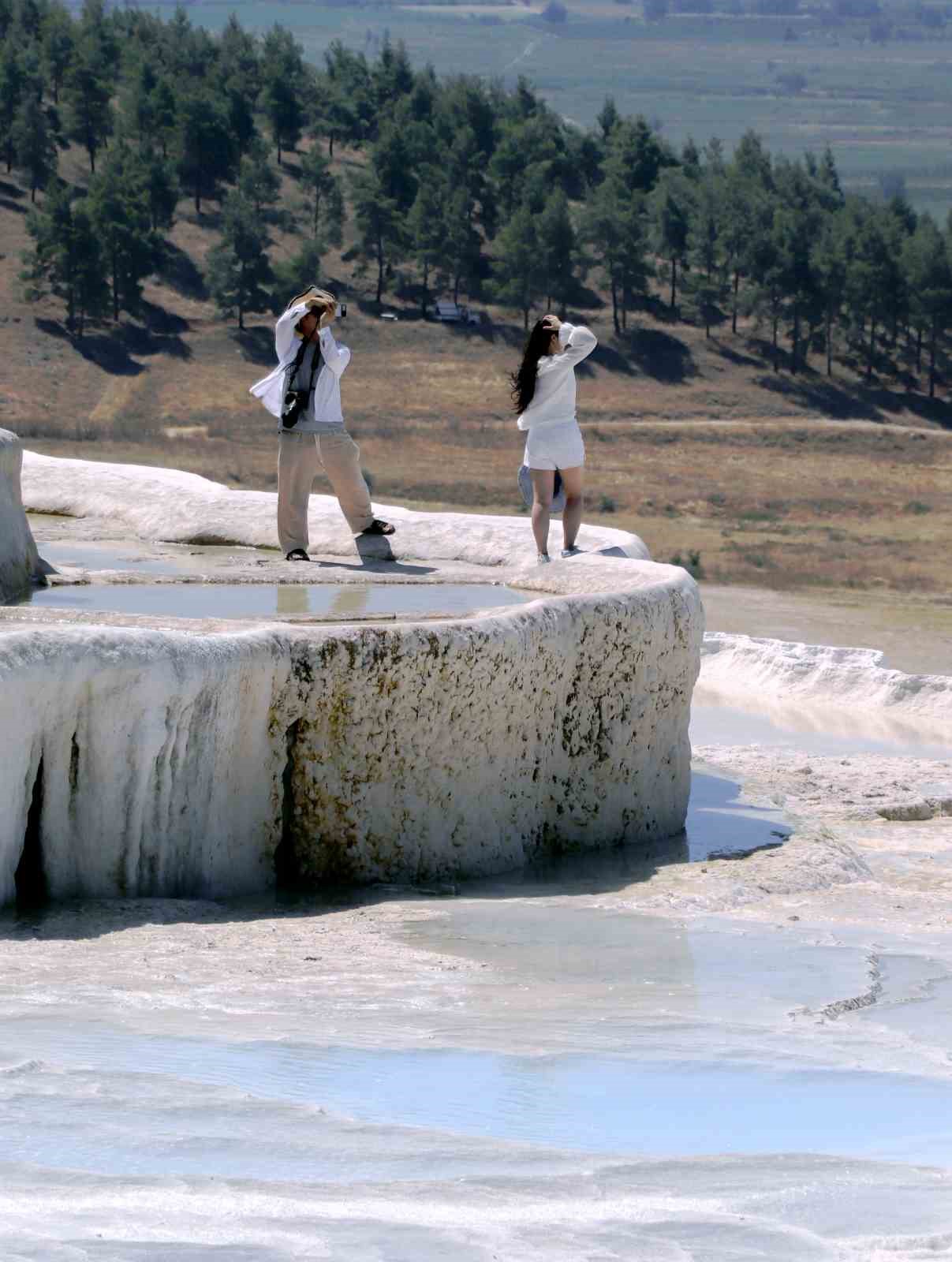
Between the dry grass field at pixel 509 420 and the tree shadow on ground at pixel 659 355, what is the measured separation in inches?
2.9

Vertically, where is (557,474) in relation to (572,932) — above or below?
above

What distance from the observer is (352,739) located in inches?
321

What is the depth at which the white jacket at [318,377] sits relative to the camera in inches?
407

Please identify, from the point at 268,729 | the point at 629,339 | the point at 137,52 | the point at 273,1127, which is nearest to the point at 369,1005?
the point at 273,1127

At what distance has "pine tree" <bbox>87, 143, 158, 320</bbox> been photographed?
200 feet

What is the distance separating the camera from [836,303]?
6831 cm

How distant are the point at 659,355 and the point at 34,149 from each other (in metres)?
21.6

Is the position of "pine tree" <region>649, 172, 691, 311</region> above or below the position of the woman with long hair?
above

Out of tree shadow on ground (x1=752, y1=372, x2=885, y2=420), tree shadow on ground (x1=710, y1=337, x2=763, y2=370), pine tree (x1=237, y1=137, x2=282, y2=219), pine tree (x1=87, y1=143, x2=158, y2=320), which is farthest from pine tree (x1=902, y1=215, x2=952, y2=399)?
pine tree (x1=87, y1=143, x2=158, y2=320)

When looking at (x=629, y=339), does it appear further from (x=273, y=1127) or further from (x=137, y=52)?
(x=273, y=1127)

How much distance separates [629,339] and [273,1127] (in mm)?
65087

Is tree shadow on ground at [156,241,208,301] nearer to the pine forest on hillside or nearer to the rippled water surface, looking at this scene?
the pine forest on hillside

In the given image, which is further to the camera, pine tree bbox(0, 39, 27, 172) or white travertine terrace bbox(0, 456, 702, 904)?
pine tree bbox(0, 39, 27, 172)

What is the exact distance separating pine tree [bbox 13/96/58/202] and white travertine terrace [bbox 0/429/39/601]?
59.8 metres
